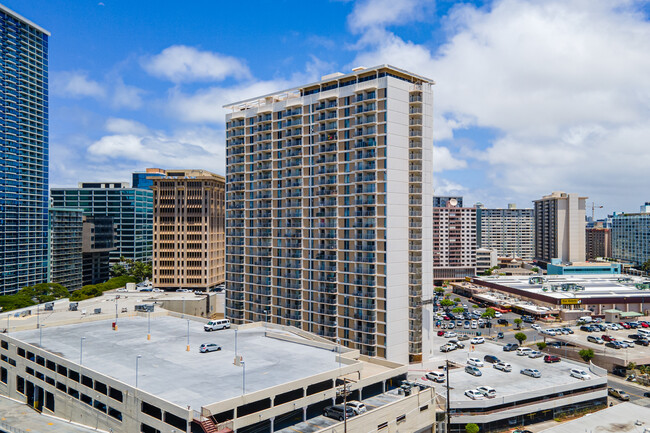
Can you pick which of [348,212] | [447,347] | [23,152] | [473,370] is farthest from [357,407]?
[23,152]

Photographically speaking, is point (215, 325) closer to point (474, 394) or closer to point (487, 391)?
point (474, 394)

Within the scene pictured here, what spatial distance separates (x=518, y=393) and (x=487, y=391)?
5.43 meters

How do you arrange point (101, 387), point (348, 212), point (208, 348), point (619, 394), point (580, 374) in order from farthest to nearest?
point (348, 212), point (619, 394), point (580, 374), point (208, 348), point (101, 387)

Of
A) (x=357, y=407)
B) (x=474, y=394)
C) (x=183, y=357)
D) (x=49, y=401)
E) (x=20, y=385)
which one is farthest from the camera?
(x=20, y=385)

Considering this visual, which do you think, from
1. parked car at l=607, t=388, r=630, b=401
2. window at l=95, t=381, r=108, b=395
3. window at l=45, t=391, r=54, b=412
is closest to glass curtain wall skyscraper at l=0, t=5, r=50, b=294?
window at l=45, t=391, r=54, b=412

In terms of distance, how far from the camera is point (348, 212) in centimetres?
9856

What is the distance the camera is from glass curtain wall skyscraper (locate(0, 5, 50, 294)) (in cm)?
17475

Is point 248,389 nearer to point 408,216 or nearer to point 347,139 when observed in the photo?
point 408,216

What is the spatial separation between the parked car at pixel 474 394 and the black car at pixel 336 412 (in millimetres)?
24111

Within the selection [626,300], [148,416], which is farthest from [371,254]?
[626,300]

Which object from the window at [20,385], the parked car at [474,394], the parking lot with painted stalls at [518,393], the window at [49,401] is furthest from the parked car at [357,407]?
the window at [20,385]

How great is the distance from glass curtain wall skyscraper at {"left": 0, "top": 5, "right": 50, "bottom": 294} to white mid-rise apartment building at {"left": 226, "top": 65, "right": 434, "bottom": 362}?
359ft

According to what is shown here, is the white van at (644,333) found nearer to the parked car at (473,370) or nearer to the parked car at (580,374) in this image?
the parked car at (580,374)

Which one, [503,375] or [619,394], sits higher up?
[503,375]
